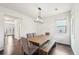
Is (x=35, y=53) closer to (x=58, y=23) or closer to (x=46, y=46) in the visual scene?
(x=46, y=46)

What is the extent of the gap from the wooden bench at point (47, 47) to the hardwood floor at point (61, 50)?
7 centimetres

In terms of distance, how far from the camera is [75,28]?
68.1 inches

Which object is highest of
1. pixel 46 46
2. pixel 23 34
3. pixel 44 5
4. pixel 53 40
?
pixel 44 5

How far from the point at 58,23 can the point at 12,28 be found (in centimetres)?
93

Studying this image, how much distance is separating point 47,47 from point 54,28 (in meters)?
0.42

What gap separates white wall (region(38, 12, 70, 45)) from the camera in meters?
1.74

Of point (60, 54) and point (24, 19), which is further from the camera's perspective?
point (24, 19)

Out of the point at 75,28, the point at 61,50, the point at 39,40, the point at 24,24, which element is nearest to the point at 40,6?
the point at 24,24

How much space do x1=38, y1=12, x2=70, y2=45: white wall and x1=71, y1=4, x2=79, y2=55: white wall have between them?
92 mm

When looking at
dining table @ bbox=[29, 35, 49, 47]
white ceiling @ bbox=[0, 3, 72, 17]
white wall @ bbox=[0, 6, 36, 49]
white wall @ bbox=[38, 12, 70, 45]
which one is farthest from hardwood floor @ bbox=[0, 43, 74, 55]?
white ceiling @ bbox=[0, 3, 72, 17]

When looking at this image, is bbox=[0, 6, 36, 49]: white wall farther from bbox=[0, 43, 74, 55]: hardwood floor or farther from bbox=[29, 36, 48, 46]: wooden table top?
bbox=[0, 43, 74, 55]: hardwood floor

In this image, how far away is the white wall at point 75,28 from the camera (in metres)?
1.68

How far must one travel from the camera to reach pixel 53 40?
179 cm
